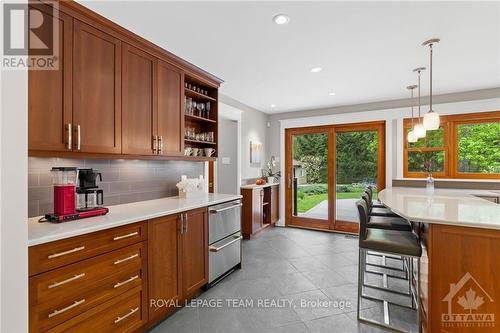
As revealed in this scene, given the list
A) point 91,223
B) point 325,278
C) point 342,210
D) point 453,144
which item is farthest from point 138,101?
Answer: point 453,144

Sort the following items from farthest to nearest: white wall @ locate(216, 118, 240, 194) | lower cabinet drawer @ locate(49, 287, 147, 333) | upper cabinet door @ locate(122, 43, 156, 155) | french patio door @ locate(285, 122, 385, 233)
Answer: french patio door @ locate(285, 122, 385, 233)
white wall @ locate(216, 118, 240, 194)
upper cabinet door @ locate(122, 43, 156, 155)
lower cabinet drawer @ locate(49, 287, 147, 333)

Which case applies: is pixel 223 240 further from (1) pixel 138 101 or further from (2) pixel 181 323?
(1) pixel 138 101

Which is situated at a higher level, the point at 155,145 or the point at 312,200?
the point at 155,145

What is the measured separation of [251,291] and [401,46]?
2.98 meters

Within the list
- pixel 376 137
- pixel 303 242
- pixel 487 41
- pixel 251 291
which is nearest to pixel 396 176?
pixel 376 137

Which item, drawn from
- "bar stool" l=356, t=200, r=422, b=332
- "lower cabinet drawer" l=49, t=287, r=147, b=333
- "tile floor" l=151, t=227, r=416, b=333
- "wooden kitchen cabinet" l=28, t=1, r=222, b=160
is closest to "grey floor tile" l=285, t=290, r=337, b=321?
"tile floor" l=151, t=227, r=416, b=333

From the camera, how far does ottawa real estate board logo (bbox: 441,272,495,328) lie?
1585 mm

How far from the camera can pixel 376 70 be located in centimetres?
311

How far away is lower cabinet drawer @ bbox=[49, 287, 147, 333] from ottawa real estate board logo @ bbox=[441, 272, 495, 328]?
221cm

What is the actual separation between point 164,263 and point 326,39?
253 centimetres

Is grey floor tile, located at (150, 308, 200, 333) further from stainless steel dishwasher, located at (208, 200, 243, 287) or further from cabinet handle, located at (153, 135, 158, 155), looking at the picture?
cabinet handle, located at (153, 135, 158, 155)

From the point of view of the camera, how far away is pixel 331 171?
5.05m

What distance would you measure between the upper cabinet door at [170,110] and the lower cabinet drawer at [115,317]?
132 cm

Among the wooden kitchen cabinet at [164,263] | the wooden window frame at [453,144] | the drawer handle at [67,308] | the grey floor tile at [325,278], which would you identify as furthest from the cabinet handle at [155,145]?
the wooden window frame at [453,144]
